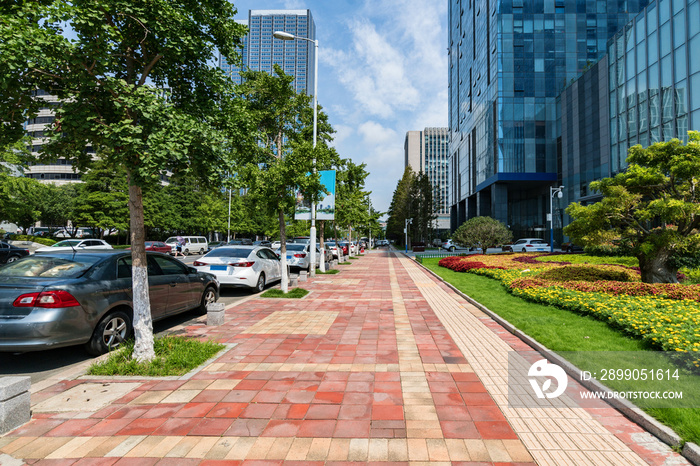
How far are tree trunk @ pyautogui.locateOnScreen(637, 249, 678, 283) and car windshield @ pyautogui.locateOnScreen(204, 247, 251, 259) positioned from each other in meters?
11.3

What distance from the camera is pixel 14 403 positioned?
10.8 ft

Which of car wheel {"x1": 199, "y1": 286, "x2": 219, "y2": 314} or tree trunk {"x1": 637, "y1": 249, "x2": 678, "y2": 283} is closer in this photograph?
car wheel {"x1": 199, "y1": 286, "x2": 219, "y2": 314}

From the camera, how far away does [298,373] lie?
4.64 meters

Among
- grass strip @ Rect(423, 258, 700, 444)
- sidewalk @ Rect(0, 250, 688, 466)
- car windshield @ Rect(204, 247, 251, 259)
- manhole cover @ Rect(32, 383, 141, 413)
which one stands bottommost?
sidewalk @ Rect(0, 250, 688, 466)

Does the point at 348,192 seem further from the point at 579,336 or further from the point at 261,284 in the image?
the point at 579,336

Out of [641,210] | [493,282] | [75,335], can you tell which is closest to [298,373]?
[75,335]

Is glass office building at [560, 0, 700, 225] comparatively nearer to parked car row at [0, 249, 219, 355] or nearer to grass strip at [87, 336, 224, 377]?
grass strip at [87, 336, 224, 377]

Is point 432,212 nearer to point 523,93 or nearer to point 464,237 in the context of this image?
point 523,93

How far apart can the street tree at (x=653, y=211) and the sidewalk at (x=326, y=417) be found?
6.32 m

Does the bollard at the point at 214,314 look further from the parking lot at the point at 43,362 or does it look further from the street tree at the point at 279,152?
the street tree at the point at 279,152

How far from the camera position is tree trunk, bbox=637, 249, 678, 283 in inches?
371

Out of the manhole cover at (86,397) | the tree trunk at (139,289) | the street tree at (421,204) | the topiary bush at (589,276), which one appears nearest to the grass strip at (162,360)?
the tree trunk at (139,289)

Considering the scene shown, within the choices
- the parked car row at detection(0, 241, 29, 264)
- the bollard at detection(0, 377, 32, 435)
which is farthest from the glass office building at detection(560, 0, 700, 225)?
the parked car row at detection(0, 241, 29, 264)

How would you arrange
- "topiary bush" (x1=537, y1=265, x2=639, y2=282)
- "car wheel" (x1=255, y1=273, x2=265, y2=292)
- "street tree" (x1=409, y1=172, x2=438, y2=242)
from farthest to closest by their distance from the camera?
"street tree" (x1=409, y1=172, x2=438, y2=242), "car wheel" (x1=255, y1=273, x2=265, y2=292), "topiary bush" (x1=537, y1=265, x2=639, y2=282)
